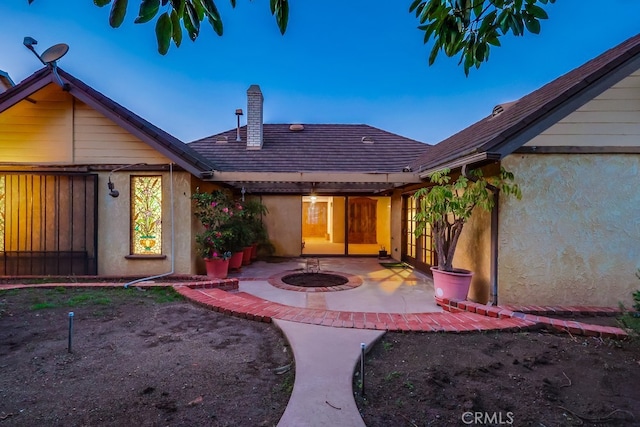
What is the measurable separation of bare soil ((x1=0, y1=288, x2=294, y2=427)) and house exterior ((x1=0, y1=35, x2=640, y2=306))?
239 cm

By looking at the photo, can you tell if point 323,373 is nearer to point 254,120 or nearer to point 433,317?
point 433,317

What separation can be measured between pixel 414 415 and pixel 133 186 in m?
7.12

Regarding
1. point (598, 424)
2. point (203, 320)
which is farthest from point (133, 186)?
point (598, 424)

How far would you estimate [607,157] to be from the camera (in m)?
5.06

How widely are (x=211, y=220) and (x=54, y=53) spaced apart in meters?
4.46

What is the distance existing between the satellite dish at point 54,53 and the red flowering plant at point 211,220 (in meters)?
3.61

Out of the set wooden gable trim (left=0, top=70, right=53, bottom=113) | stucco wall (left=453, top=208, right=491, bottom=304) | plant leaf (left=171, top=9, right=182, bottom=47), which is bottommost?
stucco wall (left=453, top=208, right=491, bottom=304)

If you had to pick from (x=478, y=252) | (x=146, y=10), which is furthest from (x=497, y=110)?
(x=146, y=10)

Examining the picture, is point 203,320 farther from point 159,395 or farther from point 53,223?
point 53,223

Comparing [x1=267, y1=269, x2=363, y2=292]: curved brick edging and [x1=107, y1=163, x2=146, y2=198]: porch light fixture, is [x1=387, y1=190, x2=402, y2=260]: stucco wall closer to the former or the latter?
[x1=267, y1=269, x2=363, y2=292]: curved brick edging

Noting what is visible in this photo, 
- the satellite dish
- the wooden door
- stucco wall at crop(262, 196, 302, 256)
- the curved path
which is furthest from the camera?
the wooden door

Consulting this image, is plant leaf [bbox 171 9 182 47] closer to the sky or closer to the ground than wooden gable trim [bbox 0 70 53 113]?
closer to the ground

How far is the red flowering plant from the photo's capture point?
273 inches

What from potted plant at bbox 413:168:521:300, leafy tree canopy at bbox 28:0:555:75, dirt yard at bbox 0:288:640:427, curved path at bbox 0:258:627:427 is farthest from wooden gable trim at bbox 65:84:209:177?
potted plant at bbox 413:168:521:300
